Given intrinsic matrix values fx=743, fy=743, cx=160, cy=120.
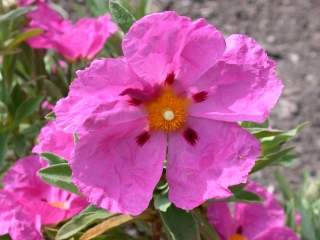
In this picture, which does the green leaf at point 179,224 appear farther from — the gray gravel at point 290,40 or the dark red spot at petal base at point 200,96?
the gray gravel at point 290,40

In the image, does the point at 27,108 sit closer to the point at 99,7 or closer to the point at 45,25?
the point at 45,25

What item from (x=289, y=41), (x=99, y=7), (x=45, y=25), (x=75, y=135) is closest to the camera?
(x=75, y=135)

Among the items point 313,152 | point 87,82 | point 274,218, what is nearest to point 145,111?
point 87,82

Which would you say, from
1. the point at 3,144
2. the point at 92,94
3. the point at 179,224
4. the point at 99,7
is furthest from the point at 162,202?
the point at 99,7

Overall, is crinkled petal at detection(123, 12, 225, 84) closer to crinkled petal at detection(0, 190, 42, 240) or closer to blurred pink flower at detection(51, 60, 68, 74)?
crinkled petal at detection(0, 190, 42, 240)

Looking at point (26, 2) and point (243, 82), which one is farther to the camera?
point (26, 2)

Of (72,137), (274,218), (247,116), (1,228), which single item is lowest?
(274,218)

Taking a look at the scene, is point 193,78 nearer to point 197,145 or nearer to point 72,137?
point 197,145
